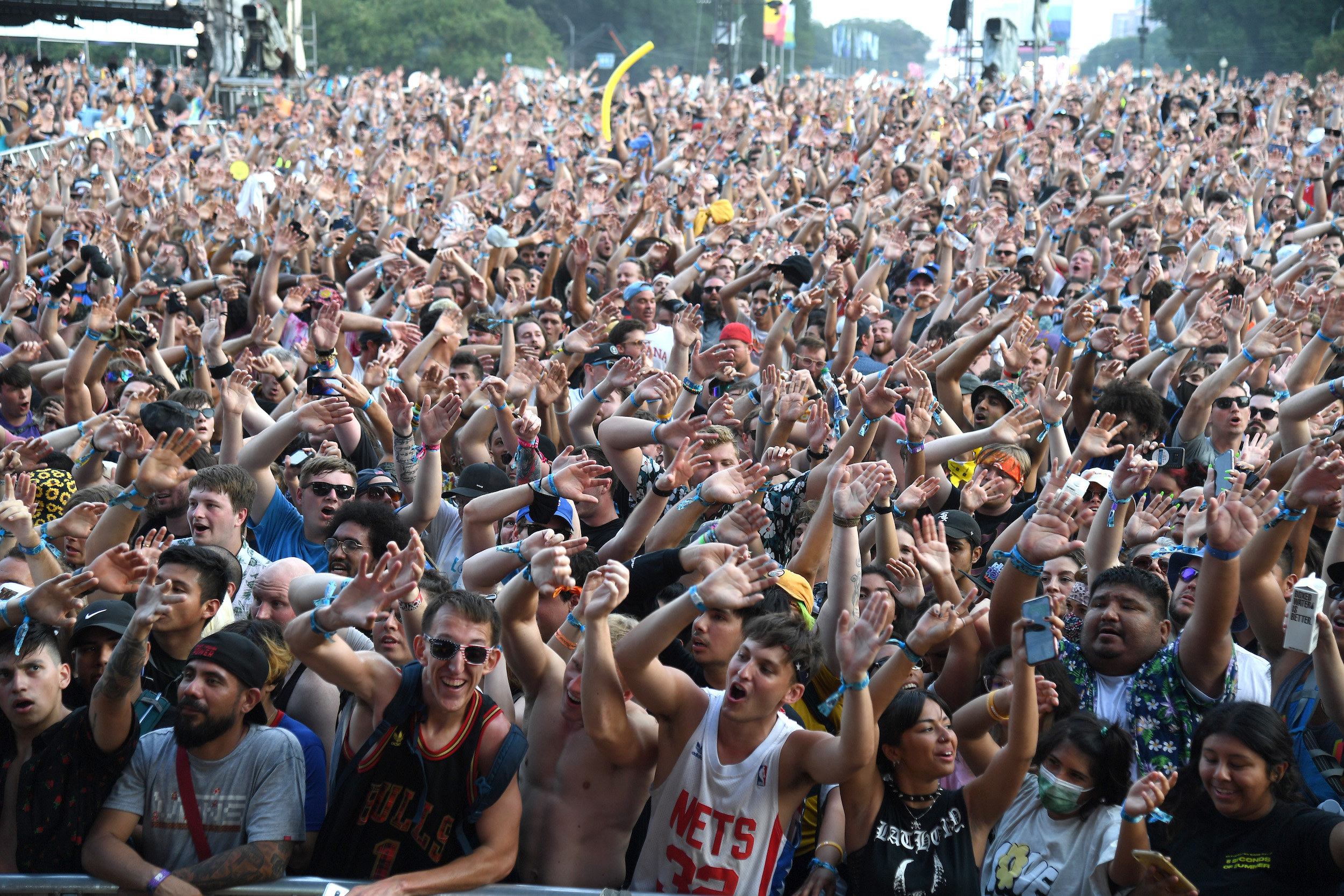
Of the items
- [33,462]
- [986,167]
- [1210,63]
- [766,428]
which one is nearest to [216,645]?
[33,462]

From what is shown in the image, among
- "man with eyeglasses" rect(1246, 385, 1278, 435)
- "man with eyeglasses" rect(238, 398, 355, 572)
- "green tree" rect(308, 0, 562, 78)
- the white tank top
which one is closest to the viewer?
the white tank top

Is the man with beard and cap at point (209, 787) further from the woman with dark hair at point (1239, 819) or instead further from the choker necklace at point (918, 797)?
the woman with dark hair at point (1239, 819)

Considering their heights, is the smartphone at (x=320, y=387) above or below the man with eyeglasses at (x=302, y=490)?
above

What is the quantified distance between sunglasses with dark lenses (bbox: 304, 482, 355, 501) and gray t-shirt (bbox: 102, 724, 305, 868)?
196 cm

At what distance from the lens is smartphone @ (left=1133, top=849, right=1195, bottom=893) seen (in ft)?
9.63

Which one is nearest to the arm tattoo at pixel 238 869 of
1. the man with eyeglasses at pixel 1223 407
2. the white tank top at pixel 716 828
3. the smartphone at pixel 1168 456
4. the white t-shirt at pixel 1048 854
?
the white tank top at pixel 716 828

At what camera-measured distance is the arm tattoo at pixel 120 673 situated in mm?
3371

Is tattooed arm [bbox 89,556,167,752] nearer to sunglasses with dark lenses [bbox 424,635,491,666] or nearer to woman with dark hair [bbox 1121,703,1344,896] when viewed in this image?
sunglasses with dark lenses [bbox 424,635,491,666]

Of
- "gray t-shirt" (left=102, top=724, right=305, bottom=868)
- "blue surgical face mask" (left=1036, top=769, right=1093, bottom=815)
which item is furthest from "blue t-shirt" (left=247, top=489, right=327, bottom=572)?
"blue surgical face mask" (left=1036, top=769, right=1093, bottom=815)

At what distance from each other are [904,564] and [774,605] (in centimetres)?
62

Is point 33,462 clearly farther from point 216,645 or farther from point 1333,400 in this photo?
point 1333,400

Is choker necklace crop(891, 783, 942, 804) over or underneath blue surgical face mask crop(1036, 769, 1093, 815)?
underneath

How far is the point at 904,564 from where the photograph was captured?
444 cm

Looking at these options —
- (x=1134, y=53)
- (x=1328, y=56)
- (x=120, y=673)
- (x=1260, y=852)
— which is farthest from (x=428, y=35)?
(x=1260, y=852)
